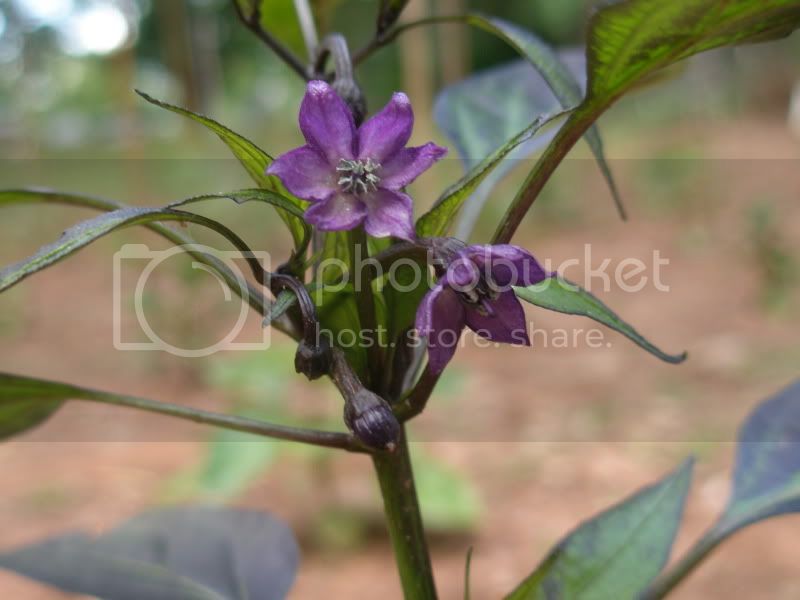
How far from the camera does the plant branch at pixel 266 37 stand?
0.45 meters

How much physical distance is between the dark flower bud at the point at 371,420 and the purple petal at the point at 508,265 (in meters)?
0.07

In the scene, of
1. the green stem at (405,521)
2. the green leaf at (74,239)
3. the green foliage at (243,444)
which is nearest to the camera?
the green leaf at (74,239)

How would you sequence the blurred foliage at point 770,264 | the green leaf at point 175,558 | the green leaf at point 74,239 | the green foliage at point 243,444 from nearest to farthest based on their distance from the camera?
the green leaf at point 74,239, the green leaf at point 175,558, the green foliage at point 243,444, the blurred foliage at point 770,264

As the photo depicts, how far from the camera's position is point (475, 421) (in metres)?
2.25

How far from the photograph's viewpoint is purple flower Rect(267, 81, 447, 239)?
1.10 feet

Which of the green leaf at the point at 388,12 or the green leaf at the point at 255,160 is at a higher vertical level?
the green leaf at the point at 388,12

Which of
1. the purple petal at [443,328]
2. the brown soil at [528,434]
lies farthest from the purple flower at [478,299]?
the brown soil at [528,434]

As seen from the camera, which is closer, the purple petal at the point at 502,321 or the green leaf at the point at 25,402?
the purple petal at the point at 502,321

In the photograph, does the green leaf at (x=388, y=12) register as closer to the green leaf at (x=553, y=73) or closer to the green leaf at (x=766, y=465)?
the green leaf at (x=553, y=73)

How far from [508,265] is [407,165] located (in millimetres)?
73

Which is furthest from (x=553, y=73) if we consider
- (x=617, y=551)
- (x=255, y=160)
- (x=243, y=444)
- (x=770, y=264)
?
(x=770, y=264)

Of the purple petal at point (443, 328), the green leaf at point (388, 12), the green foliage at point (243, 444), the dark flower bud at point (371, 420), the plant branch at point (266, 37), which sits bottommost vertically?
the dark flower bud at point (371, 420)

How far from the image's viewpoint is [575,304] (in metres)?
0.34

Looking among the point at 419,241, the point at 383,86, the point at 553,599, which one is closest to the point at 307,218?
the point at 419,241
